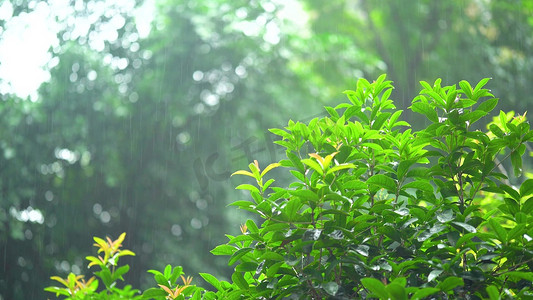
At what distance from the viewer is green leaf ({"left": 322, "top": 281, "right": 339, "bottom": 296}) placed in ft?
3.78

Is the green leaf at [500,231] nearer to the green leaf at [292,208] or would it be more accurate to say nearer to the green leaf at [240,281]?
the green leaf at [292,208]

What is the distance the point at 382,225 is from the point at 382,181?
0.11m

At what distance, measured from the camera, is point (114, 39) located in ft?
25.8

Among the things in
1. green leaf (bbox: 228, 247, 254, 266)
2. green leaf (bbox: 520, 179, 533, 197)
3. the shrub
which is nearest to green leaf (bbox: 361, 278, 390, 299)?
the shrub

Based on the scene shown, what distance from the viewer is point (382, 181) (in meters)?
1.29

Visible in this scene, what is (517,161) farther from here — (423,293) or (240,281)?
(240,281)

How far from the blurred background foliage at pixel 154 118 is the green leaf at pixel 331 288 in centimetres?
581

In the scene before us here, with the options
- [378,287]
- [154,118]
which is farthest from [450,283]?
[154,118]

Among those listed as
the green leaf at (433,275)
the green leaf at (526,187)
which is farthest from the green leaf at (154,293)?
the green leaf at (526,187)

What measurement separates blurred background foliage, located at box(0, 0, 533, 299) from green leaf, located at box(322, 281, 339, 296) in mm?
5813

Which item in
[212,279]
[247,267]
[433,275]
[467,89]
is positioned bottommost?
[212,279]

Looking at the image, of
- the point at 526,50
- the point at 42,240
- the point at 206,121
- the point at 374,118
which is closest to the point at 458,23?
the point at 526,50

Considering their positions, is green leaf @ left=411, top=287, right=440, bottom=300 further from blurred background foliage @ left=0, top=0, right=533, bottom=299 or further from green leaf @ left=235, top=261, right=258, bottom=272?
blurred background foliage @ left=0, top=0, right=533, bottom=299

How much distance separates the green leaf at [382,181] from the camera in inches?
50.7
